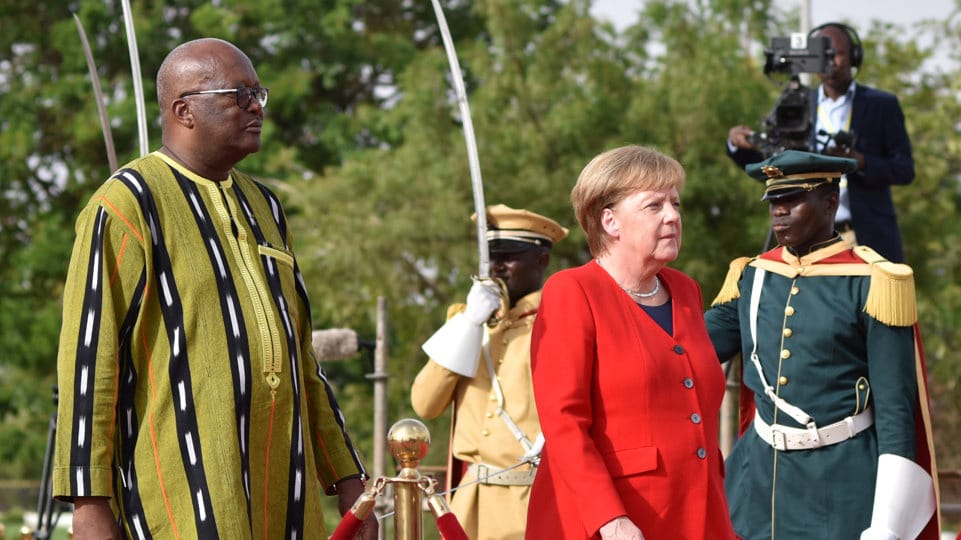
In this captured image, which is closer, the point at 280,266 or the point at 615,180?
the point at 280,266

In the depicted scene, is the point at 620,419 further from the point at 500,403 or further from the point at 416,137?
the point at 416,137

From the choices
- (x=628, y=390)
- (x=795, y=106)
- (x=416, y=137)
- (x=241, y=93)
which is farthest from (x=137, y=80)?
(x=416, y=137)

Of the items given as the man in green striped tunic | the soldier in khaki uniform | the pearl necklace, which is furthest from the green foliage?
the man in green striped tunic

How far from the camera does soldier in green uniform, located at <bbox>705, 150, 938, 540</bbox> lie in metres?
4.47

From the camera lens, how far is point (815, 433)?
467cm

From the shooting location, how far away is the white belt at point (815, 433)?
4.62 m

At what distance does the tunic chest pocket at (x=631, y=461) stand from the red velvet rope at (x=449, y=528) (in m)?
0.39

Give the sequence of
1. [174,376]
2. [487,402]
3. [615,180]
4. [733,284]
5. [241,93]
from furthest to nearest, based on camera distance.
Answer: [487,402] < [733,284] < [615,180] < [241,93] < [174,376]

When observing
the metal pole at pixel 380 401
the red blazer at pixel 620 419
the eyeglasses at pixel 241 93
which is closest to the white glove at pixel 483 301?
the red blazer at pixel 620 419

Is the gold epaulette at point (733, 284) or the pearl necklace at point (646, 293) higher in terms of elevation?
the pearl necklace at point (646, 293)

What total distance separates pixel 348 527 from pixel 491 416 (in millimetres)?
1889

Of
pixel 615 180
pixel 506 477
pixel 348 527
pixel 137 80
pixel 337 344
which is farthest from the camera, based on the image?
pixel 337 344

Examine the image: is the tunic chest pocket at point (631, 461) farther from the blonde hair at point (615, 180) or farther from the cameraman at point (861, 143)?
the cameraman at point (861, 143)

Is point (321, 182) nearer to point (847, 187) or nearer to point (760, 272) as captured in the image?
point (847, 187)
